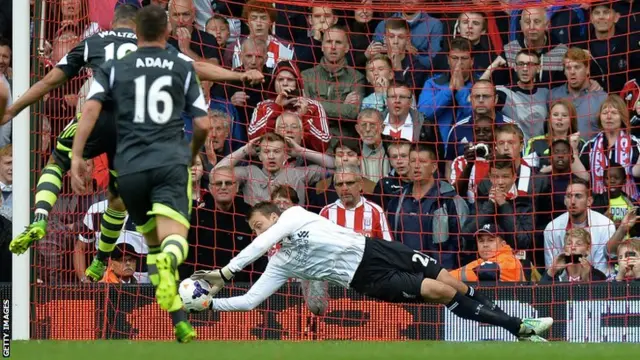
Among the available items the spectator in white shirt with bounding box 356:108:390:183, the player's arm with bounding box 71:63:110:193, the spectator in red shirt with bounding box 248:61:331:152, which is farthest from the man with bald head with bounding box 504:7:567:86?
the player's arm with bounding box 71:63:110:193

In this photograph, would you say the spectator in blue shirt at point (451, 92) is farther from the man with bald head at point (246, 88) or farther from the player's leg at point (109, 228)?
the player's leg at point (109, 228)

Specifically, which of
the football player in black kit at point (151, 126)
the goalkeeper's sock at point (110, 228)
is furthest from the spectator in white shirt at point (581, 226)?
the football player in black kit at point (151, 126)

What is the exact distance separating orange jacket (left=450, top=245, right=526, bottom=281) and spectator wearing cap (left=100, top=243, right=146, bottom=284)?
9.56 feet

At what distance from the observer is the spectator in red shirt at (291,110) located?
45.9 ft

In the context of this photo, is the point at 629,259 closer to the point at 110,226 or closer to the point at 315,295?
the point at 315,295

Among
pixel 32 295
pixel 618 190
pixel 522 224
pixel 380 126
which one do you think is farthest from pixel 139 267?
pixel 618 190

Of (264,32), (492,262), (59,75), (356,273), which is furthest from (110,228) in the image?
(264,32)

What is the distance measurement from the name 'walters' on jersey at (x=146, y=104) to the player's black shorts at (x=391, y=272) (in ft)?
10.5

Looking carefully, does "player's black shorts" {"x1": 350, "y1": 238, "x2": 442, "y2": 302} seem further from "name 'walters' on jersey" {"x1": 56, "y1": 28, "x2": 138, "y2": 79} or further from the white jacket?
"name 'walters' on jersey" {"x1": 56, "y1": 28, "x2": 138, "y2": 79}

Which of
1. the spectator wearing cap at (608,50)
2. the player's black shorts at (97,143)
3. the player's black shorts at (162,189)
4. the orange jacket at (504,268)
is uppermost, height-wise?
the spectator wearing cap at (608,50)

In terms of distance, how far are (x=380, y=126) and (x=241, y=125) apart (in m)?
1.34

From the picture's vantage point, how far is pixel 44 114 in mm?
12188

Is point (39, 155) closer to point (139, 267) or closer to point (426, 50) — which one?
point (139, 267)

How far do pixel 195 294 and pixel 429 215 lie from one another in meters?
2.90
